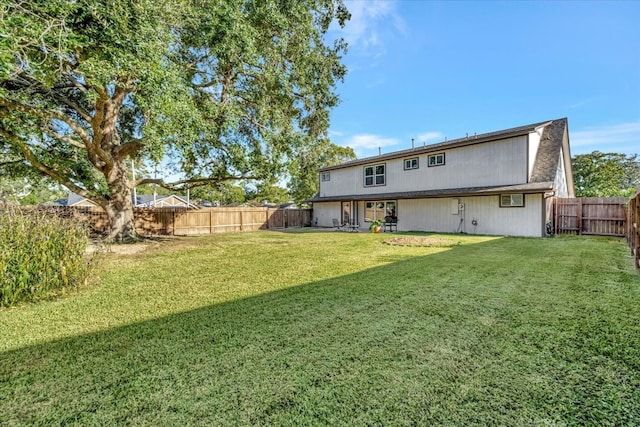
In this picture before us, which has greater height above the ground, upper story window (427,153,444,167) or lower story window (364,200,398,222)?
upper story window (427,153,444,167)

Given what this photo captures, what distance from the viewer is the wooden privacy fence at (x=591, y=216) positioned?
40.7ft

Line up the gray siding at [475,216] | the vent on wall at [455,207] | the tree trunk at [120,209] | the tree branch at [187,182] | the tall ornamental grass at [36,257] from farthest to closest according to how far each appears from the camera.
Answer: the vent on wall at [455,207], the gray siding at [475,216], the tree branch at [187,182], the tree trunk at [120,209], the tall ornamental grass at [36,257]

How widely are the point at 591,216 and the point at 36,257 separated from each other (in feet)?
60.2

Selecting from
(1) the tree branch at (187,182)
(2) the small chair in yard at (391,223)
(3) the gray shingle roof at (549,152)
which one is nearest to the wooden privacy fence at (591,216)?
(3) the gray shingle roof at (549,152)

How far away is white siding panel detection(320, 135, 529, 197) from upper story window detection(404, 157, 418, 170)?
0.65 ft

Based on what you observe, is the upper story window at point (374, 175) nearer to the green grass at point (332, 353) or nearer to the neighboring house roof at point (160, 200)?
the green grass at point (332, 353)

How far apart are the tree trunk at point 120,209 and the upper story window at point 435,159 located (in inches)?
579

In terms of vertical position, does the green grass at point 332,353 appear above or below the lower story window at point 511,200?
below

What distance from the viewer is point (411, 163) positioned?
17.2 meters

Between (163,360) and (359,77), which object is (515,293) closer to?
(163,360)

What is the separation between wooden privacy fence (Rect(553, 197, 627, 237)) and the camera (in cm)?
1241

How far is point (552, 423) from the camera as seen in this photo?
1.76 metres

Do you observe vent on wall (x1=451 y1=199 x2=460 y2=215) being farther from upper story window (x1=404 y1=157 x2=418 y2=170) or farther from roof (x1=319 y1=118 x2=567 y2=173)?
upper story window (x1=404 y1=157 x2=418 y2=170)

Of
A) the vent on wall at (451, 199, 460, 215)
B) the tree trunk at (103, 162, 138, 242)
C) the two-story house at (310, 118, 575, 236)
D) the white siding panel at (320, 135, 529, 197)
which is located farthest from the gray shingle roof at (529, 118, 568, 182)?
the tree trunk at (103, 162, 138, 242)
